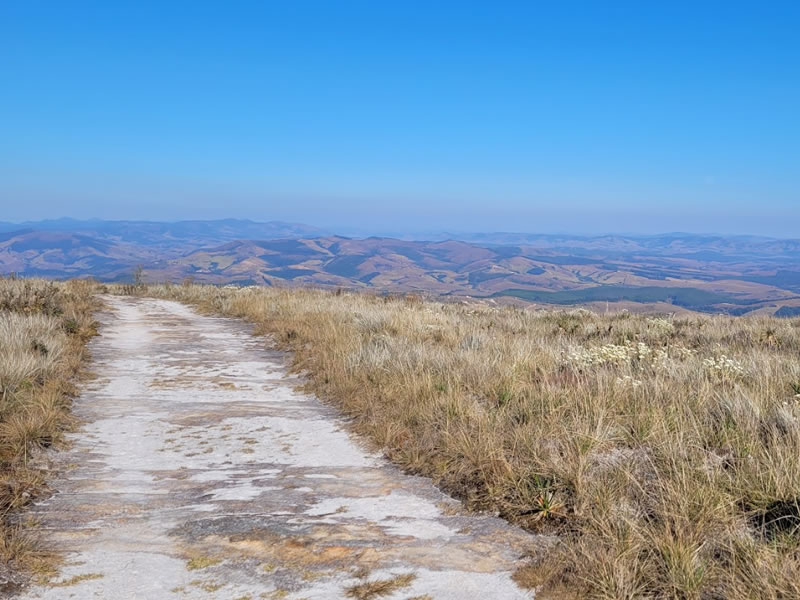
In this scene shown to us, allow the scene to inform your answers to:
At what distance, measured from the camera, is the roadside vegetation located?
4066 mm

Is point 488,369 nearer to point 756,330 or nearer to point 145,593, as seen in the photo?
point 145,593

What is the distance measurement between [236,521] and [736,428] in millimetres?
4608

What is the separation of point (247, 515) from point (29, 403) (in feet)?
12.6

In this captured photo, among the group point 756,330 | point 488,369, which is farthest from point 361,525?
point 756,330

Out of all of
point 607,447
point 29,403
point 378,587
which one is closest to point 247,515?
point 378,587

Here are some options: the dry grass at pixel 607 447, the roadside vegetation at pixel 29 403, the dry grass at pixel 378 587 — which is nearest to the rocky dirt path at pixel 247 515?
the dry grass at pixel 378 587

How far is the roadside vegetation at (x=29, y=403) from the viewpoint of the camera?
407cm

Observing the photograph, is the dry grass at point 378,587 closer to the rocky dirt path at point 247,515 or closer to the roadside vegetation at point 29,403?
the rocky dirt path at point 247,515

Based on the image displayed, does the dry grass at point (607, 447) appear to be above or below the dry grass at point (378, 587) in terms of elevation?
above

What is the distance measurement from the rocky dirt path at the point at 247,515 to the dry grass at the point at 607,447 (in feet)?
1.34

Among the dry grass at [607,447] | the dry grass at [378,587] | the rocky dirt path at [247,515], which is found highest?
the dry grass at [607,447]

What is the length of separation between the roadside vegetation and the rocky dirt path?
232 mm

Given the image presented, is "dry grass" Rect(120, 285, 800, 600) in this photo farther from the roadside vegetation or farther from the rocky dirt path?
the roadside vegetation

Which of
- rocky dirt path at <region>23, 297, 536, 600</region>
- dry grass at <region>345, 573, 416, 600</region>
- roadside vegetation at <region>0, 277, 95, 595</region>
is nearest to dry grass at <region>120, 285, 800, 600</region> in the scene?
rocky dirt path at <region>23, 297, 536, 600</region>
